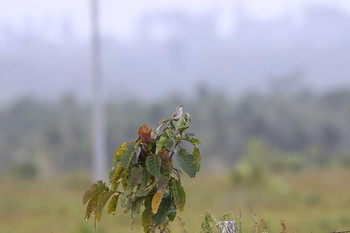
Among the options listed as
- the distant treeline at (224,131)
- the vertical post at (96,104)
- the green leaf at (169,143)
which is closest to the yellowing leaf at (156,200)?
the green leaf at (169,143)

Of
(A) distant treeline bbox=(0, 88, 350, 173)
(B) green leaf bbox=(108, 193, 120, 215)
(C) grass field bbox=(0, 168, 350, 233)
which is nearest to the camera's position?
(B) green leaf bbox=(108, 193, 120, 215)

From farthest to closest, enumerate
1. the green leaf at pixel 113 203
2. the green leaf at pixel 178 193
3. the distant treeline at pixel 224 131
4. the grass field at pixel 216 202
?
the distant treeline at pixel 224 131 < the grass field at pixel 216 202 < the green leaf at pixel 113 203 < the green leaf at pixel 178 193

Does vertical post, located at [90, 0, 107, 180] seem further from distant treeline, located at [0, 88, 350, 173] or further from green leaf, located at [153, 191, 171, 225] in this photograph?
green leaf, located at [153, 191, 171, 225]

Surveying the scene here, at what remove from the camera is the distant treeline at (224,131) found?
102 feet

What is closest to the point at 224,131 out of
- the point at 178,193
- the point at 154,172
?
the point at 178,193

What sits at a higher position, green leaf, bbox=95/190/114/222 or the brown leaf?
Answer: the brown leaf

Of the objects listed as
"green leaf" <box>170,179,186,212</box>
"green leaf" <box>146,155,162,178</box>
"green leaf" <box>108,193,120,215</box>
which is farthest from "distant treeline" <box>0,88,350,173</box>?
"green leaf" <box>146,155,162,178</box>

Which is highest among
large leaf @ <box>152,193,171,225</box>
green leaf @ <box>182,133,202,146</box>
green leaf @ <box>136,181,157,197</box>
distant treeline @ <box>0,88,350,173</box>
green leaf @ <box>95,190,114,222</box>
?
distant treeline @ <box>0,88,350,173</box>

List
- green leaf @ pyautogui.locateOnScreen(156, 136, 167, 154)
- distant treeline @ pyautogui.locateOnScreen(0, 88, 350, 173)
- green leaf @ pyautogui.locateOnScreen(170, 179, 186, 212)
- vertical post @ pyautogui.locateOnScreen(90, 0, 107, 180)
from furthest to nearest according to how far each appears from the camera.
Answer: distant treeline @ pyautogui.locateOnScreen(0, 88, 350, 173) → vertical post @ pyautogui.locateOnScreen(90, 0, 107, 180) → green leaf @ pyautogui.locateOnScreen(170, 179, 186, 212) → green leaf @ pyautogui.locateOnScreen(156, 136, 167, 154)

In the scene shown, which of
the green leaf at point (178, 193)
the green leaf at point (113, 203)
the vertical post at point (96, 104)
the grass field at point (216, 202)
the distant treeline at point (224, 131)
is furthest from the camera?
the distant treeline at point (224, 131)

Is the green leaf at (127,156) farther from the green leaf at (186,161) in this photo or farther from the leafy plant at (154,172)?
the green leaf at (186,161)

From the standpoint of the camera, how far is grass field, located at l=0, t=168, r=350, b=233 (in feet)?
36.5

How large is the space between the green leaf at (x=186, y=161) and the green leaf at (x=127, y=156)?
0.13 m

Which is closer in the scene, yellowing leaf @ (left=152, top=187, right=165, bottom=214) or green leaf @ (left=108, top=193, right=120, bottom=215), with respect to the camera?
yellowing leaf @ (left=152, top=187, right=165, bottom=214)
